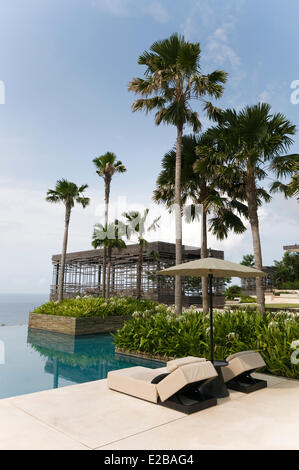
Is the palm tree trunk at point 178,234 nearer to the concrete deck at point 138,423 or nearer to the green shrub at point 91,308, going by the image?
the green shrub at point 91,308

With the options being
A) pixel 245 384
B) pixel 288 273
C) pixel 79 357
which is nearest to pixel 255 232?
pixel 245 384

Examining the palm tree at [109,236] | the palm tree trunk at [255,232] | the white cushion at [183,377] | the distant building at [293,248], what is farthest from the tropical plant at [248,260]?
the white cushion at [183,377]

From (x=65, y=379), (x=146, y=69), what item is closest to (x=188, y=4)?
(x=146, y=69)

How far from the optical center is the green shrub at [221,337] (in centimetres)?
657

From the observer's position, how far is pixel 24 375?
26.1 ft

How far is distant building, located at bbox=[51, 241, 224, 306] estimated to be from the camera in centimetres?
2630

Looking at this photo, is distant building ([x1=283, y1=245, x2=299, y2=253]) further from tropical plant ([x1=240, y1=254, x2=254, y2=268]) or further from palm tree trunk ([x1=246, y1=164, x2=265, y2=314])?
tropical plant ([x1=240, y1=254, x2=254, y2=268])

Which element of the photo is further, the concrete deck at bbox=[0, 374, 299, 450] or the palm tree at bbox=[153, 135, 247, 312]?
the palm tree at bbox=[153, 135, 247, 312]

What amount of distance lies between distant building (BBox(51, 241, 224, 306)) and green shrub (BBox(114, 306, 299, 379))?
13.4 metres

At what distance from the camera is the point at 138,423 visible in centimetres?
401

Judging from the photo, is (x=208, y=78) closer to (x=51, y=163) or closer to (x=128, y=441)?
(x=51, y=163)

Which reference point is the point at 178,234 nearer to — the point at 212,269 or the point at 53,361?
the point at 53,361

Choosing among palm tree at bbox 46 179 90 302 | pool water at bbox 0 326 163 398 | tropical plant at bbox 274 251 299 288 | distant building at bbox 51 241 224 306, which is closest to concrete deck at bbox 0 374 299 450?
pool water at bbox 0 326 163 398

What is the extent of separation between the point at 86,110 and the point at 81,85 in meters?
1.46
